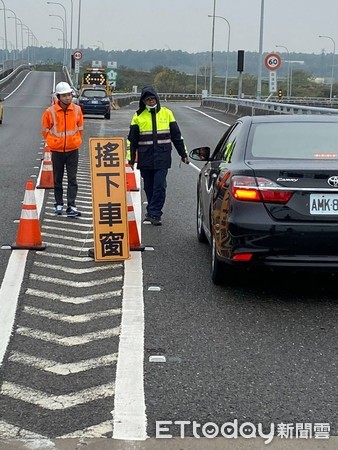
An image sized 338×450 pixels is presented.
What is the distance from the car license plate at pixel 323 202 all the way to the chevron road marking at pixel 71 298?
1.77m

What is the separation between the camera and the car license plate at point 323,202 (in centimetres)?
648

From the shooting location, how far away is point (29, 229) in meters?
8.75

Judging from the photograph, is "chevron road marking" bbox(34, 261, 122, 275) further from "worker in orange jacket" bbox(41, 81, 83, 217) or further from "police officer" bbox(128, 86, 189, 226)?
"worker in orange jacket" bbox(41, 81, 83, 217)

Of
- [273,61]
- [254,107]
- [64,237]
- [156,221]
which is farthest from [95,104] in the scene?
[64,237]

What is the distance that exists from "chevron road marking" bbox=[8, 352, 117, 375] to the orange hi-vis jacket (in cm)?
555

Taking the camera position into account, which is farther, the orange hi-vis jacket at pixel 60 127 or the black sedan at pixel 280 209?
the orange hi-vis jacket at pixel 60 127

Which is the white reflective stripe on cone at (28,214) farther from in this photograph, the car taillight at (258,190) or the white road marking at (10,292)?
the car taillight at (258,190)

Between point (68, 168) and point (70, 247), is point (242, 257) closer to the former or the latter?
point (70, 247)

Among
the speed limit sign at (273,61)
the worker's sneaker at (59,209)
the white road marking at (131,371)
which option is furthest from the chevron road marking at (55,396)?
the speed limit sign at (273,61)

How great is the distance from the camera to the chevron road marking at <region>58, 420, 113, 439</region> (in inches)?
166

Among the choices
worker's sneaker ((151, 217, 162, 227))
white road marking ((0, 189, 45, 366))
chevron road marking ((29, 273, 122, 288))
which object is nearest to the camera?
white road marking ((0, 189, 45, 366))

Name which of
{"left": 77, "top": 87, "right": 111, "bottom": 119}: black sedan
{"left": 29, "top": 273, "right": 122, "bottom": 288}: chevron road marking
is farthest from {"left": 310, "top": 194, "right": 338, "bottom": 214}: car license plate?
{"left": 77, "top": 87, "right": 111, "bottom": 119}: black sedan

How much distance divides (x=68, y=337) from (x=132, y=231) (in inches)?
122

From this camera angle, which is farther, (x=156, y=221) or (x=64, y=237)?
(x=156, y=221)
